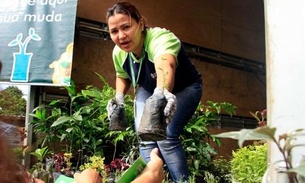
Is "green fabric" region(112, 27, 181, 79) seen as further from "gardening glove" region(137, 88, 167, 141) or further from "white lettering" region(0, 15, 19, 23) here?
"white lettering" region(0, 15, 19, 23)

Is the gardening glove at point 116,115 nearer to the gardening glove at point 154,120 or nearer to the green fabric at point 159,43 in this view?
the green fabric at point 159,43

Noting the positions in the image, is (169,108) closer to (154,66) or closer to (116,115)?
(154,66)

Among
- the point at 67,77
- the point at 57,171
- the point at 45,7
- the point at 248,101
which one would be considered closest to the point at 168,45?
the point at 57,171

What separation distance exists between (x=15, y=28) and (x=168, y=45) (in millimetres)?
2379

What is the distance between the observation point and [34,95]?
372 cm

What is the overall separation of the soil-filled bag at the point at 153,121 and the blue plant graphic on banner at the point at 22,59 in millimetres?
2403

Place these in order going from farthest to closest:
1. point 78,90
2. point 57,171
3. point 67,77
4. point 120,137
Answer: point 78,90, point 67,77, point 120,137, point 57,171

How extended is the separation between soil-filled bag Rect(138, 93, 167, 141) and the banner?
209 cm

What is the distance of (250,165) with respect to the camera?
6.98 feet

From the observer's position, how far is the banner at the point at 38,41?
345 cm

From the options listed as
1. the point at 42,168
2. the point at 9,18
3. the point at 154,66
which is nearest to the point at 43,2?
the point at 9,18

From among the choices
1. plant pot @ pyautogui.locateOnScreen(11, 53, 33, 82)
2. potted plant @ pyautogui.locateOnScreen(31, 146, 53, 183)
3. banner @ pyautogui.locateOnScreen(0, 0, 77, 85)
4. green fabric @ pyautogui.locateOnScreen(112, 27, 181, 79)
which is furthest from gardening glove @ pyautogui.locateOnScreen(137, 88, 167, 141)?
plant pot @ pyautogui.locateOnScreen(11, 53, 33, 82)

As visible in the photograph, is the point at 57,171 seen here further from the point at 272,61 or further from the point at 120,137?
→ the point at 272,61

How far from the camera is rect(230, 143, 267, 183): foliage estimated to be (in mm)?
1938
